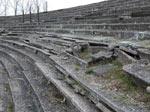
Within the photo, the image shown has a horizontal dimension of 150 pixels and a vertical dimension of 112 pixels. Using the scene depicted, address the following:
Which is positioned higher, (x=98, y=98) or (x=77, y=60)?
(x=77, y=60)

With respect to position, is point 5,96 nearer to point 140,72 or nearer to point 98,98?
point 98,98

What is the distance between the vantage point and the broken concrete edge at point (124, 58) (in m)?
4.23

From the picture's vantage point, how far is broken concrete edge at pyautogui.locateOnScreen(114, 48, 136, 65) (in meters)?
4.23

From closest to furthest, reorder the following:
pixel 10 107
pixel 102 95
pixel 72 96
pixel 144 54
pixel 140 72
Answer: pixel 102 95 < pixel 140 72 < pixel 72 96 < pixel 144 54 < pixel 10 107

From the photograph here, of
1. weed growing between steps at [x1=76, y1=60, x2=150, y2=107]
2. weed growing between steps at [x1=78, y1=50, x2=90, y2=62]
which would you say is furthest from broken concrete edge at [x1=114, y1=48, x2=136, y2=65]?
weed growing between steps at [x1=78, y1=50, x2=90, y2=62]

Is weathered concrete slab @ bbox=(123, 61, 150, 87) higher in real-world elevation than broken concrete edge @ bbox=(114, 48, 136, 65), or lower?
lower

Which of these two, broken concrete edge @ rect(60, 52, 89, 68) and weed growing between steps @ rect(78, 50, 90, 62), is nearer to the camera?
broken concrete edge @ rect(60, 52, 89, 68)

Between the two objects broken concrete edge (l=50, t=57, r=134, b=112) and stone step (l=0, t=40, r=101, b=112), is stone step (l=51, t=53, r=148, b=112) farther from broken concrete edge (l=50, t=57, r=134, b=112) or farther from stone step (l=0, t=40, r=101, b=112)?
stone step (l=0, t=40, r=101, b=112)

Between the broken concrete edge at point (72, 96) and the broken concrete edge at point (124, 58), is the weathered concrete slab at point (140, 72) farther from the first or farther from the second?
the broken concrete edge at point (72, 96)

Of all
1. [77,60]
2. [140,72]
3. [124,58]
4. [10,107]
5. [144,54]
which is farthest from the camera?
[77,60]

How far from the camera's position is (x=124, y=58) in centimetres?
448

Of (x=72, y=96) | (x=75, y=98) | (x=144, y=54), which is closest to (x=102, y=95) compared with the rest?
(x=75, y=98)

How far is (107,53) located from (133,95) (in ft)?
6.58

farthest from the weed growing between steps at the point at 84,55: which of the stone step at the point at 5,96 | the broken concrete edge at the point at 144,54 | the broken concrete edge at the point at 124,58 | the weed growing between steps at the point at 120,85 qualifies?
the stone step at the point at 5,96
